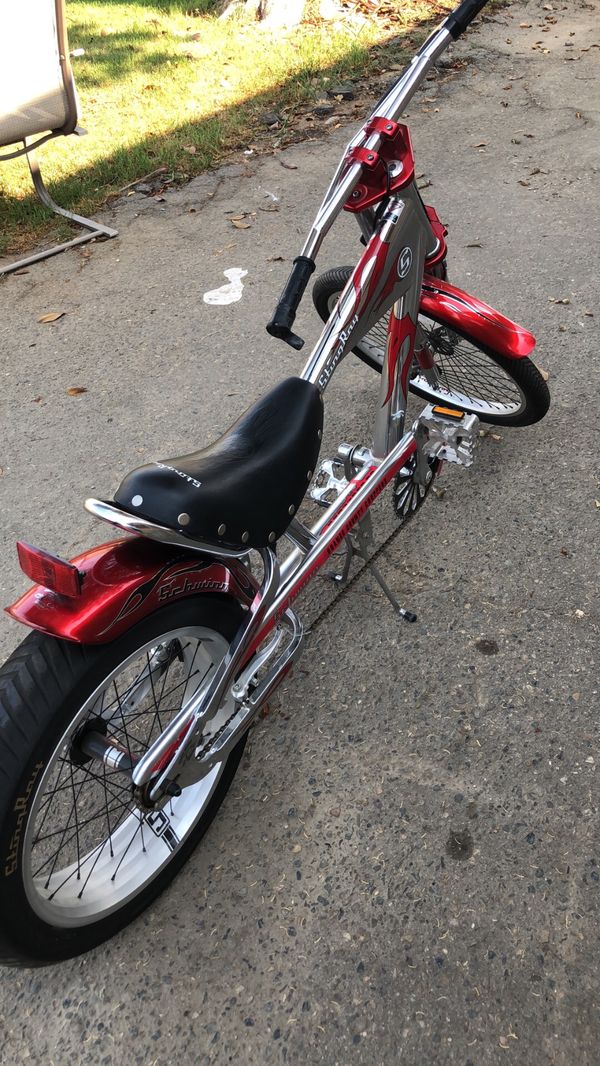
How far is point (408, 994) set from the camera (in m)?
1.55

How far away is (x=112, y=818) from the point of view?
189 centimetres

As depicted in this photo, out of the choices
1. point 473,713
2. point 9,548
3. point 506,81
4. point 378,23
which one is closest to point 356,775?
point 473,713

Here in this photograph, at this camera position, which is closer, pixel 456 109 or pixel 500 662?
pixel 500 662

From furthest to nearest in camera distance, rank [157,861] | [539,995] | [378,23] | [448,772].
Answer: [378,23], [448,772], [157,861], [539,995]

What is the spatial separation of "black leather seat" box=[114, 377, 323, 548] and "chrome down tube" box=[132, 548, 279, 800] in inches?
4.7

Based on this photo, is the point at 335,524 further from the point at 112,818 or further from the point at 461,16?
the point at 461,16

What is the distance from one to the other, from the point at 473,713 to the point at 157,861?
0.89m

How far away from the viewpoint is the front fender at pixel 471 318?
234cm

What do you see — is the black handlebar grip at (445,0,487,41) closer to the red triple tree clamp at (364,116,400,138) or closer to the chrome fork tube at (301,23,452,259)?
the chrome fork tube at (301,23,452,259)

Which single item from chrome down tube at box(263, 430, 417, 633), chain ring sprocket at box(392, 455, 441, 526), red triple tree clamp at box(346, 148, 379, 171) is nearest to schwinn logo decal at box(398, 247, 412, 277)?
red triple tree clamp at box(346, 148, 379, 171)

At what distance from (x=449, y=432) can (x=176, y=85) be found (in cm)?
536

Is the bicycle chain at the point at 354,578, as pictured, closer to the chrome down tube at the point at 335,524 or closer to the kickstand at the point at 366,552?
the kickstand at the point at 366,552

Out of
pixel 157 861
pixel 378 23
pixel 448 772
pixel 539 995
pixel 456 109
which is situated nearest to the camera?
pixel 539 995

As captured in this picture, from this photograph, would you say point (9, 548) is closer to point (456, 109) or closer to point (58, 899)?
point (58, 899)
